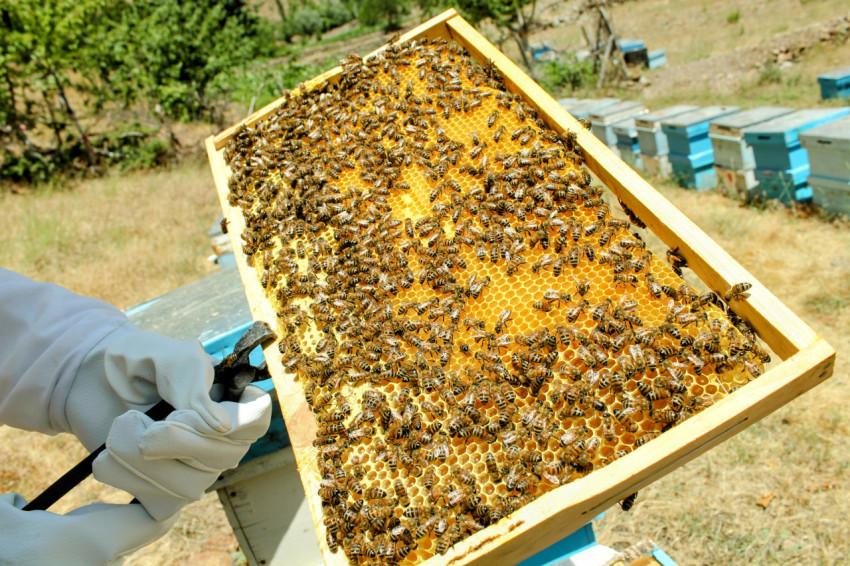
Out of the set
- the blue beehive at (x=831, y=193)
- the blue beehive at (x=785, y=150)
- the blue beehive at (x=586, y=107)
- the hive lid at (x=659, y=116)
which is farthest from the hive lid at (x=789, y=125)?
the blue beehive at (x=586, y=107)

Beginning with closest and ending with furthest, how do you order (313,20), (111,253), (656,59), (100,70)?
(111,253), (100,70), (656,59), (313,20)

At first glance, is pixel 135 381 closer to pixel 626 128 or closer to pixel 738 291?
pixel 738 291

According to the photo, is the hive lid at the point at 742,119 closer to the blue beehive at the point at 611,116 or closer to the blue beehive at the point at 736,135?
the blue beehive at the point at 736,135

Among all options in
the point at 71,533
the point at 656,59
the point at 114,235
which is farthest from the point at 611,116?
the point at 656,59

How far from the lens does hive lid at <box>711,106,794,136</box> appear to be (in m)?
7.68

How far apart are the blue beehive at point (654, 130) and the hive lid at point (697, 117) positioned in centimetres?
29

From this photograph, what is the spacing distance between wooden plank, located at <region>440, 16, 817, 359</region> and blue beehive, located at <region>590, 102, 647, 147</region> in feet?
27.2

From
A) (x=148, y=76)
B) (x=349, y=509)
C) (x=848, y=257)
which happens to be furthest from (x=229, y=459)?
(x=148, y=76)

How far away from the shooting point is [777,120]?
296 inches

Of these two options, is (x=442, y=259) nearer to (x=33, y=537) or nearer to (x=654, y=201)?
(x=654, y=201)

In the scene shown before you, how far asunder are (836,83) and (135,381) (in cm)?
1300

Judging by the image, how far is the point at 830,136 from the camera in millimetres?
6336

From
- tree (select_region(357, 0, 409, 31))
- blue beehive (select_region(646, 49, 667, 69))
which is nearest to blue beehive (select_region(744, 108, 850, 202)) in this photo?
blue beehive (select_region(646, 49, 667, 69))

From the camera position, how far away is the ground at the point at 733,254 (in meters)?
3.93
